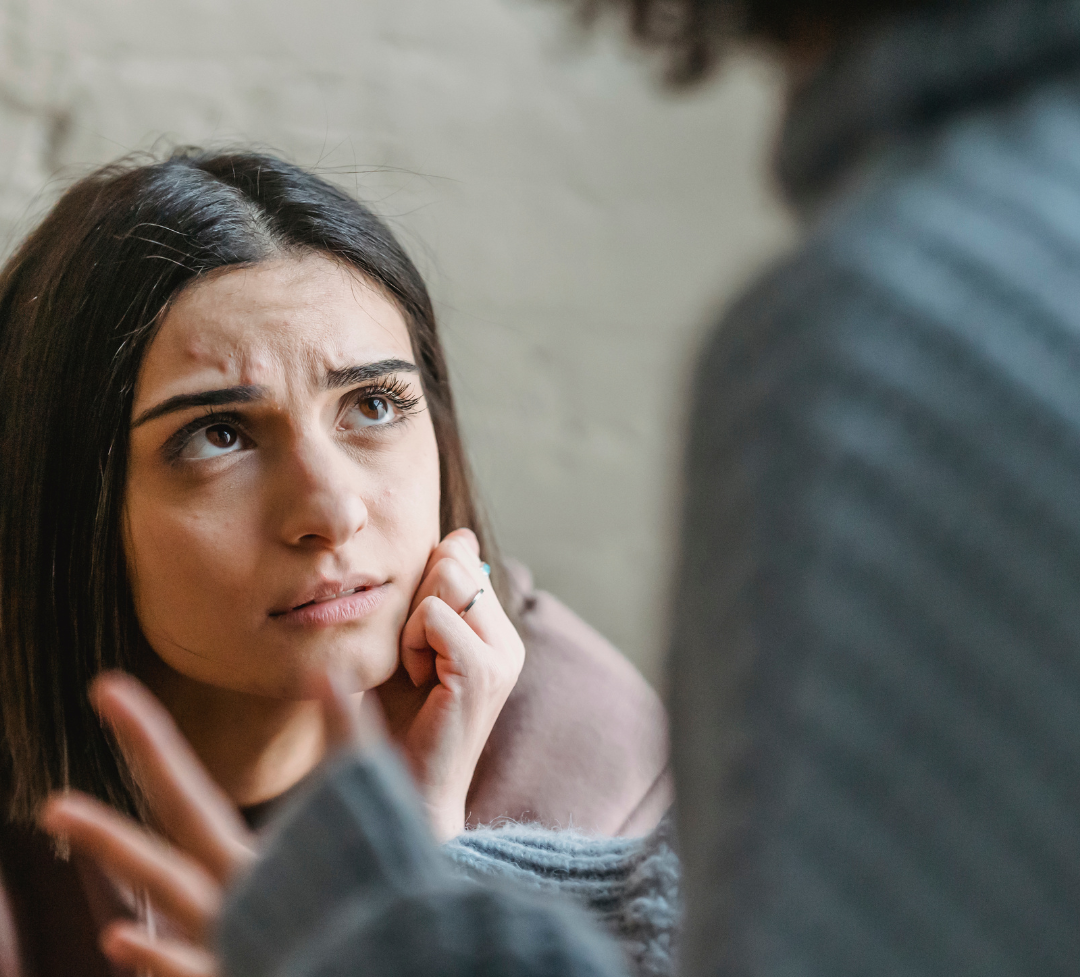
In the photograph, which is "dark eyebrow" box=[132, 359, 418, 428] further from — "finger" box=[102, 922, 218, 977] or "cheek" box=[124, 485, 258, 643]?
"finger" box=[102, 922, 218, 977]

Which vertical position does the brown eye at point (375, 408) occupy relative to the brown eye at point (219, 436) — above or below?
above

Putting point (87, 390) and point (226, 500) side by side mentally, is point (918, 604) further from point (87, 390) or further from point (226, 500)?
point (87, 390)

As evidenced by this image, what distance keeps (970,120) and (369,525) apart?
53cm

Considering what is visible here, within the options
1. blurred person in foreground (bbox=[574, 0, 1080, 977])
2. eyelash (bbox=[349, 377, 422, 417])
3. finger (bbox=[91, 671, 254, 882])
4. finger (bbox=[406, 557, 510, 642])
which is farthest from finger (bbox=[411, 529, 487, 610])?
blurred person in foreground (bbox=[574, 0, 1080, 977])

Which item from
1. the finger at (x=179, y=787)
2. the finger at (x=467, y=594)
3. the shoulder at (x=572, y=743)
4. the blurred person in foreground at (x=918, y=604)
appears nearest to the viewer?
the blurred person in foreground at (x=918, y=604)

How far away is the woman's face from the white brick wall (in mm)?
428

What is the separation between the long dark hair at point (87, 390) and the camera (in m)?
0.77

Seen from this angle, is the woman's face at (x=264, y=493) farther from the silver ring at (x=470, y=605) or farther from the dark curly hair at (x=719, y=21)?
the dark curly hair at (x=719, y=21)

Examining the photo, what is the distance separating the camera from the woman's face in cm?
72

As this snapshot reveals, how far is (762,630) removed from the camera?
0.98 ft

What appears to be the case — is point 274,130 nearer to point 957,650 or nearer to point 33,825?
point 33,825

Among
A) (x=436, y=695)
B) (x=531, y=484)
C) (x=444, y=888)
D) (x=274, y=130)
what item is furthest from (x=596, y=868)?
(x=274, y=130)

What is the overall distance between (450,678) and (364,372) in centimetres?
23

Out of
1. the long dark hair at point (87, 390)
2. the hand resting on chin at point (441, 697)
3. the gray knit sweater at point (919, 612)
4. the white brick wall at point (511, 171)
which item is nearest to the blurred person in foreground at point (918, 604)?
the gray knit sweater at point (919, 612)
